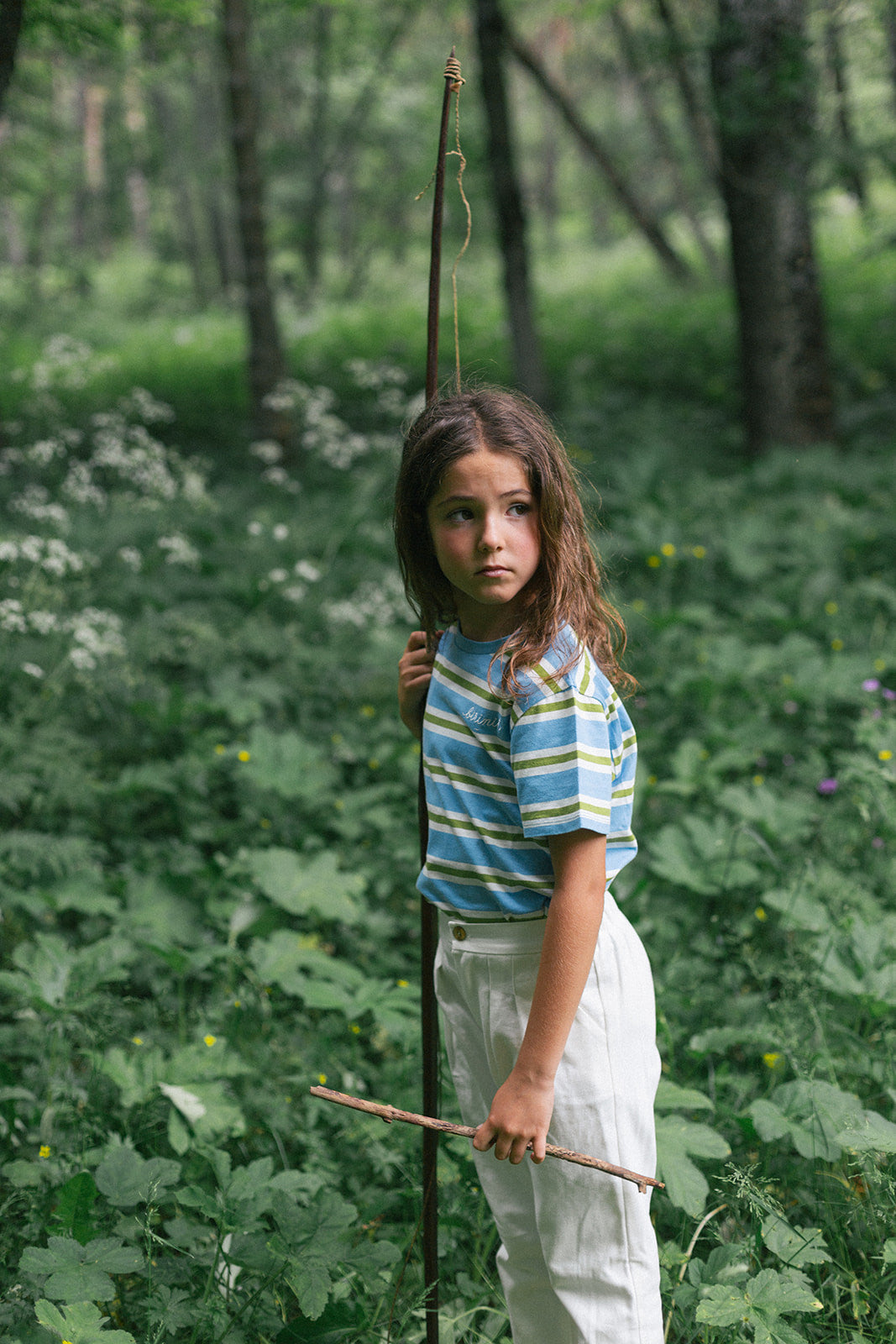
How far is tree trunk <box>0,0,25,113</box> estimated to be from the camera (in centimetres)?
390

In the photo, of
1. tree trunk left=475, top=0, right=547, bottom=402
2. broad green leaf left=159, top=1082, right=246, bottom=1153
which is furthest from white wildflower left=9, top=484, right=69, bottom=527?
tree trunk left=475, top=0, right=547, bottom=402

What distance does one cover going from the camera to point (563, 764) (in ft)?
4.35

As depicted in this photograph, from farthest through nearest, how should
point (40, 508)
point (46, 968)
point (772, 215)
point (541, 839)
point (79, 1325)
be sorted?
point (772, 215) → point (40, 508) → point (46, 968) → point (79, 1325) → point (541, 839)

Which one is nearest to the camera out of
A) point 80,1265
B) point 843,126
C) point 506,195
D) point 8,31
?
point 80,1265

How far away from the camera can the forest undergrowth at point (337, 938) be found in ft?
5.99

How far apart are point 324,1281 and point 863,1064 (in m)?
1.33

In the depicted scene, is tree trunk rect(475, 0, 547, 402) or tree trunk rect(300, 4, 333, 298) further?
tree trunk rect(300, 4, 333, 298)

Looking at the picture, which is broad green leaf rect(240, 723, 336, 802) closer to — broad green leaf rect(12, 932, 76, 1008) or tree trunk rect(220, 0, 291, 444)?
broad green leaf rect(12, 932, 76, 1008)

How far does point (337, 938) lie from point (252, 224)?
19.4 feet

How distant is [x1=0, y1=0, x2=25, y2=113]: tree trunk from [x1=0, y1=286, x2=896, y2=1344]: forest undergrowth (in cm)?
167

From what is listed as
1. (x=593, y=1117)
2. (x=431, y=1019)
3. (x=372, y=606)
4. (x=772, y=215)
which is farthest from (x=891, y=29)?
(x=593, y=1117)

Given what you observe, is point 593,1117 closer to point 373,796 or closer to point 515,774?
point 515,774

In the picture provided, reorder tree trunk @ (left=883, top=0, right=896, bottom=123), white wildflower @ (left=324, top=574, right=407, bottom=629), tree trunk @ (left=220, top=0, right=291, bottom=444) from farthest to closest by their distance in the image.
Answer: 1. tree trunk @ (left=220, top=0, right=291, bottom=444)
2. tree trunk @ (left=883, top=0, right=896, bottom=123)
3. white wildflower @ (left=324, top=574, right=407, bottom=629)

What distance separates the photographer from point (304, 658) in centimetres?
435
